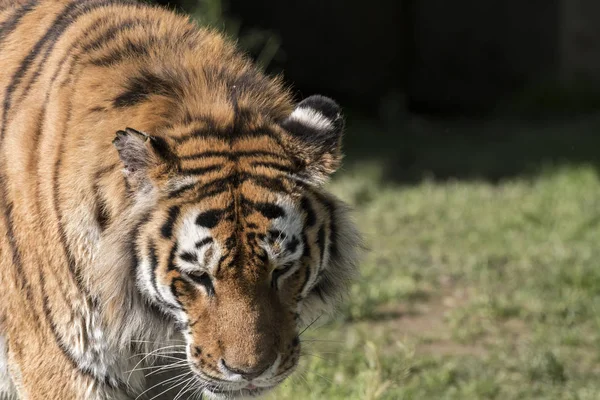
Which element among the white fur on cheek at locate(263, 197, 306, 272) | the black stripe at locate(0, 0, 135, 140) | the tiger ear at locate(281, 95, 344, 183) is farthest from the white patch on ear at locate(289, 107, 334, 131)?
the black stripe at locate(0, 0, 135, 140)

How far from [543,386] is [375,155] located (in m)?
4.97

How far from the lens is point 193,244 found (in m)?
2.71

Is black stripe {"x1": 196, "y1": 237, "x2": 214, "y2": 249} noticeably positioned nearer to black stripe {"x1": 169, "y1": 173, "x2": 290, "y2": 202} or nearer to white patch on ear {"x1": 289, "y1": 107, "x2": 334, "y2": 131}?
black stripe {"x1": 169, "y1": 173, "x2": 290, "y2": 202}

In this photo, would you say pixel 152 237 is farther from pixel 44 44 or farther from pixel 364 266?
pixel 364 266

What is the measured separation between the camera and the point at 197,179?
2781mm

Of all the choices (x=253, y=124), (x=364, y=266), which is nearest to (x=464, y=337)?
(x=364, y=266)

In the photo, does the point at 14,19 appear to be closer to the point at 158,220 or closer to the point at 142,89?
the point at 142,89

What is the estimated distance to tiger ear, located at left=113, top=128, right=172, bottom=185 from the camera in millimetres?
2645

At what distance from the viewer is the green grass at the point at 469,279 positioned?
4.46 metres

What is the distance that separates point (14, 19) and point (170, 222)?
111 centimetres

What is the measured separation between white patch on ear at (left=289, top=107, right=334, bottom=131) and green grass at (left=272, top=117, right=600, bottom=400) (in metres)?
0.73

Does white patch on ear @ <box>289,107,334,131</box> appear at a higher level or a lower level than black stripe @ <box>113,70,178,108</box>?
higher

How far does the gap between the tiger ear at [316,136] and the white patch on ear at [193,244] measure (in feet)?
1.16

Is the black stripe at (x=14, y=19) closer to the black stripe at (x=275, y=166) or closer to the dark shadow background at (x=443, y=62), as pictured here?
the black stripe at (x=275, y=166)
